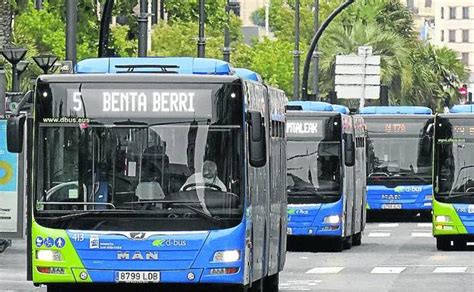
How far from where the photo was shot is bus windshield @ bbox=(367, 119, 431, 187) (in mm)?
47875

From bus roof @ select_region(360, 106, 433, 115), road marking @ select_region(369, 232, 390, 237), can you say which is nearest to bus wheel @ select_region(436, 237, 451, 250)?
road marking @ select_region(369, 232, 390, 237)

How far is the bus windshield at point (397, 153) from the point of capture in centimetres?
4788

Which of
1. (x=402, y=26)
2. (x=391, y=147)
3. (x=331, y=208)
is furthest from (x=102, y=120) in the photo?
(x=402, y=26)

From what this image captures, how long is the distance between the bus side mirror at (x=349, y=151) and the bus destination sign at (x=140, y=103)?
16.5m

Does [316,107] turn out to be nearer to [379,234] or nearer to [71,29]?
[71,29]

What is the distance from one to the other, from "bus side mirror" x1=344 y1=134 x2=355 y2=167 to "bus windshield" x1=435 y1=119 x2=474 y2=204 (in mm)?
1556

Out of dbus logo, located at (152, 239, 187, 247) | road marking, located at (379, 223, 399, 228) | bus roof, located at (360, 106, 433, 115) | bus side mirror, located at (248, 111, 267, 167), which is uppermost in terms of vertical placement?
bus side mirror, located at (248, 111, 267, 167)

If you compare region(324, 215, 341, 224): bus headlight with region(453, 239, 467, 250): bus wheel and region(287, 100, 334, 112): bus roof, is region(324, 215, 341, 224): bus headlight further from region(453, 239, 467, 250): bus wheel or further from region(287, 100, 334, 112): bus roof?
region(453, 239, 467, 250): bus wheel

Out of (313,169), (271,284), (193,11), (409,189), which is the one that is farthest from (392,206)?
(271,284)

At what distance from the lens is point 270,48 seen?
320 feet

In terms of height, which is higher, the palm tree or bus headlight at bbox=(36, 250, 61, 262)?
the palm tree

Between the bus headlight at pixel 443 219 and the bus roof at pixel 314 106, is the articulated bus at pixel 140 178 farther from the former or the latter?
the bus roof at pixel 314 106

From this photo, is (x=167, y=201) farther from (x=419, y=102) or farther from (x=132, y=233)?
(x=419, y=102)

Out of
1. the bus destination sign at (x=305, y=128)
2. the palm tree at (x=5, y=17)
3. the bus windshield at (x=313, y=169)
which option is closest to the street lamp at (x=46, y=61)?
the palm tree at (x=5, y=17)
